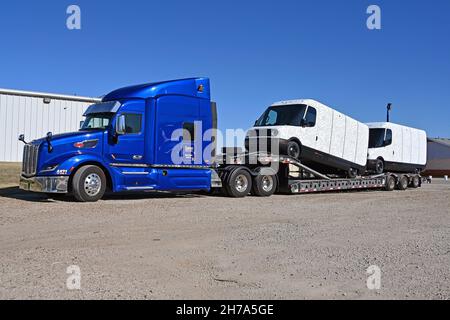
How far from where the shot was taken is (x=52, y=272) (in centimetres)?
534

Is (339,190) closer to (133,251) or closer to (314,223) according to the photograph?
(314,223)

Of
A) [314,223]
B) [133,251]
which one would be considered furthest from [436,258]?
[133,251]

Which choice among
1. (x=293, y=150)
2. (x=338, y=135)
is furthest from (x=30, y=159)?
(x=338, y=135)

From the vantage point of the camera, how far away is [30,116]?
2478 cm

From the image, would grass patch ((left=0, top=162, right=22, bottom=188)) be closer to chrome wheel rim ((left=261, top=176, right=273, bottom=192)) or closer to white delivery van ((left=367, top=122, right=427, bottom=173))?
chrome wheel rim ((left=261, top=176, right=273, bottom=192))

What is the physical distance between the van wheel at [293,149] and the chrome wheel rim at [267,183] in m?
1.08

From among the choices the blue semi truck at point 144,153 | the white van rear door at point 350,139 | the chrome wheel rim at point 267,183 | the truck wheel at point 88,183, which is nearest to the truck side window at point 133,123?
the blue semi truck at point 144,153

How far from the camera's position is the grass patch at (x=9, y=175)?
60.5ft

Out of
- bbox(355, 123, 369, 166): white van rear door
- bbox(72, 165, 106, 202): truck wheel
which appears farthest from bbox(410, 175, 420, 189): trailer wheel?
bbox(72, 165, 106, 202): truck wheel

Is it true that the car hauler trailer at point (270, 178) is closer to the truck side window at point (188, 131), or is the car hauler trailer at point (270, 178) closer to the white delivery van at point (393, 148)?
the truck side window at point (188, 131)

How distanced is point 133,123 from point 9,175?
32.3 feet

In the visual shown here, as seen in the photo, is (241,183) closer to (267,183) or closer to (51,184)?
(267,183)
